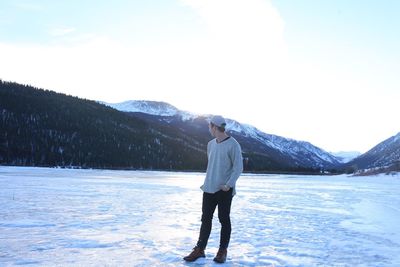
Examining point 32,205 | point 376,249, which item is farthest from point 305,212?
point 32,205

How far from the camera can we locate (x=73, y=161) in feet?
456

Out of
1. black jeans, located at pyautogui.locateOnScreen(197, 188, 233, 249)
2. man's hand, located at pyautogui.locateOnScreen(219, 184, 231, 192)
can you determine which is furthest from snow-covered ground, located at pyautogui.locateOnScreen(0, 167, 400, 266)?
man's hand, located at pyautogui.locateOnScreen(219, 184, 231, 192)

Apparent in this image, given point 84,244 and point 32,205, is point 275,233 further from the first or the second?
point 32,205

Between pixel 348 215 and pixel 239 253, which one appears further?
pixel 348 215

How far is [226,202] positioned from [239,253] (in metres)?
1.03

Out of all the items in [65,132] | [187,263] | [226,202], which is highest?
[65,132]

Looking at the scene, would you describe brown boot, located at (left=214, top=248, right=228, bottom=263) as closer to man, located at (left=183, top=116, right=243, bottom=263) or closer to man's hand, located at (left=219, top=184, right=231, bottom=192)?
man, located at (left=183, top=116, right=243, bottom=263)

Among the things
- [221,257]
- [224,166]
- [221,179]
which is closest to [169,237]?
[221,257]

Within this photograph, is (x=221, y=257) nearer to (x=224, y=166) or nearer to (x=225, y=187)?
(x=225, y=187)

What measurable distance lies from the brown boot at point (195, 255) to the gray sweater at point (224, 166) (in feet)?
2.99

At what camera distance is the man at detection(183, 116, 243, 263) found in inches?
259

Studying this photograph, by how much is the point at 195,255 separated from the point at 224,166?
4.70ft

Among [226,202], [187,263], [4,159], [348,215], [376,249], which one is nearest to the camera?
[187,263]

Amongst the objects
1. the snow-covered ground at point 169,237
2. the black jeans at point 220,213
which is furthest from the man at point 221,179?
the snow-covered ground at point 169,237
